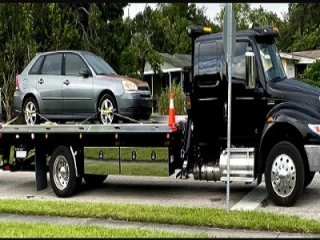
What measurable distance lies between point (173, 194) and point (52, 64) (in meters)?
3.66

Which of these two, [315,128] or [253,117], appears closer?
[315,128]

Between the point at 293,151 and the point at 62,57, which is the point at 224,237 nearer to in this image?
the point at 293,151

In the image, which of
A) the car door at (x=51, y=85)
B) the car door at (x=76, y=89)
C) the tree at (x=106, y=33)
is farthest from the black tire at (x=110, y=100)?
the tree at (x=106, y=33)

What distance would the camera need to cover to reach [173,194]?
1148 centimetres

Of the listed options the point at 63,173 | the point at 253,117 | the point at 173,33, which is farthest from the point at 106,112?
the point at 173,33

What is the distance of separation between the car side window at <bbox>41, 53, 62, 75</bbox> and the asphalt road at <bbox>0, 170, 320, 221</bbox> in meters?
2.51

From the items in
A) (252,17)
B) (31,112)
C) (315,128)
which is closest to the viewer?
(315,128)

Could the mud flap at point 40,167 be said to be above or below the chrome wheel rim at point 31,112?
below

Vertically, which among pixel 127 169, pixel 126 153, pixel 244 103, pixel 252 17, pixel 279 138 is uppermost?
pixel 252 17

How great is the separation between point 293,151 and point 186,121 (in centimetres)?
216

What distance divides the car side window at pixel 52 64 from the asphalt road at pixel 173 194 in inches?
98.9

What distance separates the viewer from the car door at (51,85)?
11.9 metres

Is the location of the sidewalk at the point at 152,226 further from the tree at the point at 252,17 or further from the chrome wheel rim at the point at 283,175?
the tree at the point at 252,17

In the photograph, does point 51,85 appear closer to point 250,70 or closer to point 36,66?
point 36,66
